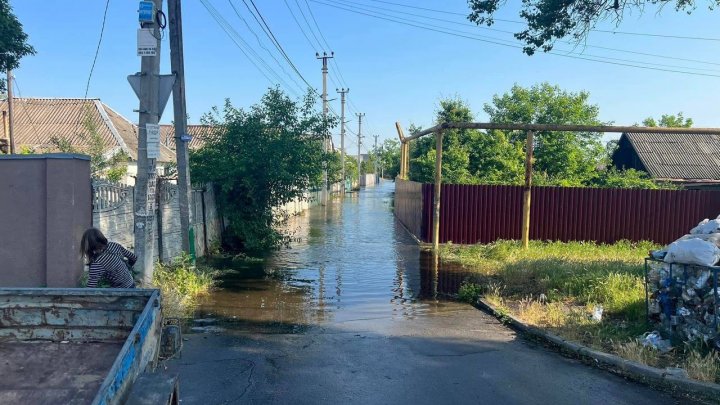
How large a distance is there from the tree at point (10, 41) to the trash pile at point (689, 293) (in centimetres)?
1378

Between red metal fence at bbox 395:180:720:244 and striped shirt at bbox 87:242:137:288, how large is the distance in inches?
399

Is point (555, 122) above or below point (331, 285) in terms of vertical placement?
above

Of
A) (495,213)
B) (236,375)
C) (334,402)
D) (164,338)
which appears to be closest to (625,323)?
(334,402)

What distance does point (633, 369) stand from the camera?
17.9 feet

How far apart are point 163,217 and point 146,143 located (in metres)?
3.24

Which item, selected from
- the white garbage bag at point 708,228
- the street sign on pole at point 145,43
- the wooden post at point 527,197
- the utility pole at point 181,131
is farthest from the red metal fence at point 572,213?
the street sign on pole at point 145,43

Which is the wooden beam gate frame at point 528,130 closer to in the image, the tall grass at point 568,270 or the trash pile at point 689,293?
the tall grass at point 568,270

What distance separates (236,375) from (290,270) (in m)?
6.00

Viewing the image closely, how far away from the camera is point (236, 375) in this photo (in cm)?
530

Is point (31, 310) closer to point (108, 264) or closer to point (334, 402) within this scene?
point (108, 264)

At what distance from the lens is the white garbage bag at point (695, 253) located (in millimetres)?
5766

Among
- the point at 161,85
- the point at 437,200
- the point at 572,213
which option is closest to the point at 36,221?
the point at 161,85

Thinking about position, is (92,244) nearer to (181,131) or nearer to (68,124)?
(181,131)

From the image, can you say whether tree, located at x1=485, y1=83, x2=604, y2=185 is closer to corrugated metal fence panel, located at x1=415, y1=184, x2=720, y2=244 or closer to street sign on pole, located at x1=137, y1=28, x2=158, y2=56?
corrugated metal fence panel, located at x1=415, y1=184, x2=720, y2=244
